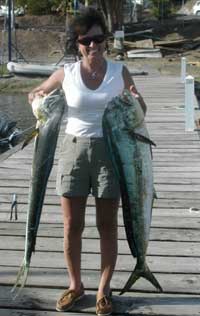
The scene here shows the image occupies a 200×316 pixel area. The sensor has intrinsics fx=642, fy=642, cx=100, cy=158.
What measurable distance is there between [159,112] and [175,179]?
587cm

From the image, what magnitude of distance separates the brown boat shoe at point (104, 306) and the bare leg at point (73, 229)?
0.62 feet

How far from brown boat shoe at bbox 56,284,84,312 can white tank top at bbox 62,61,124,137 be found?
1035 mm

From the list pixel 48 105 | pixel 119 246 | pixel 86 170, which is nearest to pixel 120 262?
pixel 119 246

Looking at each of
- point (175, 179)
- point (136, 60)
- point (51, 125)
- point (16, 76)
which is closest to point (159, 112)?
point (175, 179)

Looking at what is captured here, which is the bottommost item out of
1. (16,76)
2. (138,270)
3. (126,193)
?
(16,76)

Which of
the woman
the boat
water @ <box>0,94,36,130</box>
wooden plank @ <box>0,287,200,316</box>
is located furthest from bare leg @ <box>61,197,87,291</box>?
the boat

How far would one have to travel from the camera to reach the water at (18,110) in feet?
49.7

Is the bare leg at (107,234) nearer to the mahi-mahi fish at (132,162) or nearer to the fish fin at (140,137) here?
the mahi-mahi fish at (132,162)

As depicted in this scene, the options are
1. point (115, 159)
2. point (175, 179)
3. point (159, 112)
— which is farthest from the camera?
point (159, 112)

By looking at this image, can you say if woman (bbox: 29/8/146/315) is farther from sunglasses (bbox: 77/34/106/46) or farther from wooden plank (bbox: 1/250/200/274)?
wooden plank (bbox: 1/250/200/274)

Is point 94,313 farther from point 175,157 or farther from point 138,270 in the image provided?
point 175,157

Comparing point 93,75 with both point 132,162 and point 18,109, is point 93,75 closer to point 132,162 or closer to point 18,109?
point 132,162

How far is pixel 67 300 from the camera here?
13.0ft

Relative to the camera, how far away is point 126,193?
143 inches
